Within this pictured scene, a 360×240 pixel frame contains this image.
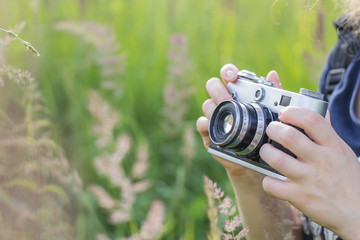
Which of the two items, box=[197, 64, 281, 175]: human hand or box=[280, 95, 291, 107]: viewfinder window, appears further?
box=[197, 64, 281, 175]: human hand

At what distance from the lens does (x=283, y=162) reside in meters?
0.67

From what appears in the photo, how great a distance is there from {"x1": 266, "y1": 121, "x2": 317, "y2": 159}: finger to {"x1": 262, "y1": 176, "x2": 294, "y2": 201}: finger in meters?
0.05

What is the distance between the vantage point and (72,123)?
158cm

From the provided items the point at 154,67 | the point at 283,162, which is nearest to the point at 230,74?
the point at 283,162

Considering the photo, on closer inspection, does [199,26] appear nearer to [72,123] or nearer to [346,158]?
[72,123]

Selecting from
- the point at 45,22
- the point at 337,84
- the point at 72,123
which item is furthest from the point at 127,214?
the point at 45,22

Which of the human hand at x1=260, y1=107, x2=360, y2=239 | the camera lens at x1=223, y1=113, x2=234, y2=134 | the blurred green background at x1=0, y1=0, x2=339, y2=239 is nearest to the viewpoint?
the human hand at x1=260, y1=107, x2=360, y2=239

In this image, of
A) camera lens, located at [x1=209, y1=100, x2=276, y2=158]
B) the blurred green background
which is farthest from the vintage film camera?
the blurred green background

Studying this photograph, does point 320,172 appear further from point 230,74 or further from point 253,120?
point 230,74

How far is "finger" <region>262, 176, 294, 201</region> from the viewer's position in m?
0.68

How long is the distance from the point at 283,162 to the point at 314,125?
0.06 m

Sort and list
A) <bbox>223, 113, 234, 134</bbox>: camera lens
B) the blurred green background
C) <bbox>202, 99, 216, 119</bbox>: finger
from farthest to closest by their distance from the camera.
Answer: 1. the blurred green background
2. <bbox>202, 99, 216, 119</bbox>: finger
3. <bbox>223, 113, 234, 134</bbox>: camera lens

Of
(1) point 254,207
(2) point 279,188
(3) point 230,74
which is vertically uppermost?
(3) point 230,74

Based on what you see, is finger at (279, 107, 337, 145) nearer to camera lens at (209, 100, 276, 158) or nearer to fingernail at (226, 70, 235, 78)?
camera lens at (209, 100, 276, 158)
